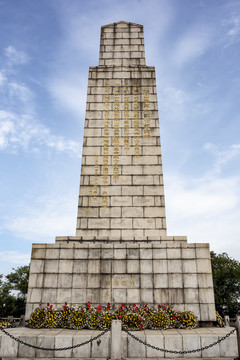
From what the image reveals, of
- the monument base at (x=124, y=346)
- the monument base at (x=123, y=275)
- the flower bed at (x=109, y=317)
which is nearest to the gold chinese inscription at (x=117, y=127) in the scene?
the monument base at (x=123, y=275)

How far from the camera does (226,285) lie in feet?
112

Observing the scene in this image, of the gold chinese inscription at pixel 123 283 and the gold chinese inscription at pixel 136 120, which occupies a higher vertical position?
the gold chinese inscription at pixel 136 120

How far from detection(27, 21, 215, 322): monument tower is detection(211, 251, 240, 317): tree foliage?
85.0 ft

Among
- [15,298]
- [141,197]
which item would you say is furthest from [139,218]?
[15,298]

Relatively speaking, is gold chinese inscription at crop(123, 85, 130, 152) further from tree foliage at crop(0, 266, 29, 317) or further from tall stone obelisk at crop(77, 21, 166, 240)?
tree foliage at crop(0, 266, 29, 317)

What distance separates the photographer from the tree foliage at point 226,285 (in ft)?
106

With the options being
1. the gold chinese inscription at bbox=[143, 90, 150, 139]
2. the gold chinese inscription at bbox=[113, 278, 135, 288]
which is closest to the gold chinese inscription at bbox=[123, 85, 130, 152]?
the gold chinese inscription at bbox=[143, 90, 150, 139]

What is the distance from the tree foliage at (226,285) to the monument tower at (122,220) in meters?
25.9

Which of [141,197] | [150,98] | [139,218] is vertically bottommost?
[139,218]

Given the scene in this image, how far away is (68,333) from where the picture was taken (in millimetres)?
8195

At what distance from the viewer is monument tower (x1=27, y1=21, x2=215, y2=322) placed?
10.1 metres

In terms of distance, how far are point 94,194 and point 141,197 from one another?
2.24 metres

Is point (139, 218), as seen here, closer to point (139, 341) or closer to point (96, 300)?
point (96, 300)

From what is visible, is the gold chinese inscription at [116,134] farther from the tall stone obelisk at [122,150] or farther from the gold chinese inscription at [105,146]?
the gold chinese inscription at [105,146]
